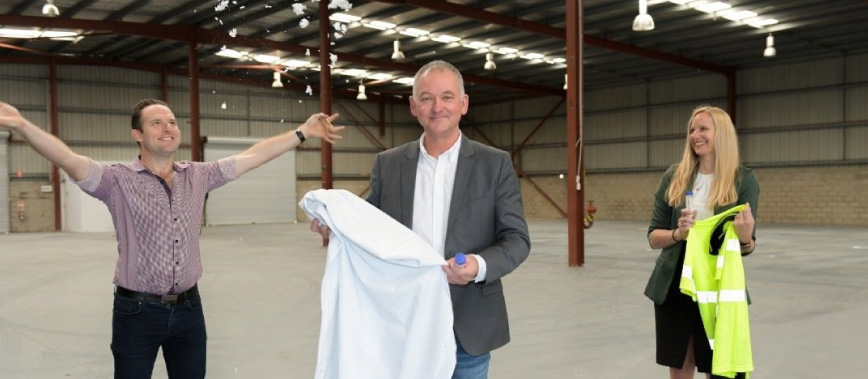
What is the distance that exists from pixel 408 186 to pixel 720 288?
161cm

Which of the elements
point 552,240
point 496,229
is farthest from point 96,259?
point 496,229

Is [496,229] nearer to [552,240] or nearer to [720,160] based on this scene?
[720,160]

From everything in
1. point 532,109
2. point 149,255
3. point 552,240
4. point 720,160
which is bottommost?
point 552,240

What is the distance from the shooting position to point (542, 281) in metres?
10.3

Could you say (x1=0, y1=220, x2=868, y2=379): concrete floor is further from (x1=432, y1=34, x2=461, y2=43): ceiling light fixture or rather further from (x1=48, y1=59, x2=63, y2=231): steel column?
(x1=48, y1=59, x2=63, y2=231): steel column

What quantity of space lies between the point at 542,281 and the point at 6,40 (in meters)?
20.9

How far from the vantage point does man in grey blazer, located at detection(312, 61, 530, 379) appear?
2.39 metres

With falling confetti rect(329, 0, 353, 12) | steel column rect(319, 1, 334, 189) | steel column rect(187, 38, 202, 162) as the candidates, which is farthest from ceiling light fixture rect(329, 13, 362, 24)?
steel column rect(187, 38, 202, 162)

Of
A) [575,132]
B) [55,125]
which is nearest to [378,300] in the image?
[575,132]

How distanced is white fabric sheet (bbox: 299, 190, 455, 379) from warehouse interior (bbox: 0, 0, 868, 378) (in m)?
2.95

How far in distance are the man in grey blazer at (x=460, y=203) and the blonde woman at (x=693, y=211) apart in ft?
3.93

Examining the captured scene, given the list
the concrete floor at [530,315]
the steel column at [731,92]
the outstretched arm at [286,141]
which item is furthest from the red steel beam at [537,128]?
the outstretched arm at [286,141]

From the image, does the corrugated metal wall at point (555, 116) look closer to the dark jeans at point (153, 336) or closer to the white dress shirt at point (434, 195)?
the white dress shirt at point (434, 195)

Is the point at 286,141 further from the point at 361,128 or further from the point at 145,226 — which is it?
the point at 361,128
